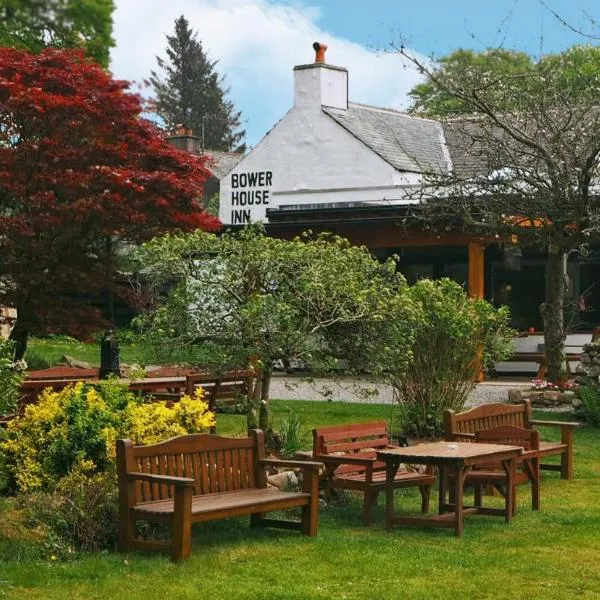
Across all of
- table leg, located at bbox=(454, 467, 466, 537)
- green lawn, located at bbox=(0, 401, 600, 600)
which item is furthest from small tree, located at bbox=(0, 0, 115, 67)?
table leg, located at bbox=(454, 467, 466, 537)

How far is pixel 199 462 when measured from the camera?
871 centimetres

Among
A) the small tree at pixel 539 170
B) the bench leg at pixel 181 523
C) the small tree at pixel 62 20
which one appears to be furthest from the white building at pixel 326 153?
the small tree at pixel 62 20

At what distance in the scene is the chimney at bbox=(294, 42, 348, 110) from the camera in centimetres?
3450

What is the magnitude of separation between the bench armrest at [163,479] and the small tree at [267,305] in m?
2.78

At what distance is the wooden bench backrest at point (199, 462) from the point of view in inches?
321

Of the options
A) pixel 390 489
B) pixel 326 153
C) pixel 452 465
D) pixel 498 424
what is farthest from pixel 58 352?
pixel 452 465

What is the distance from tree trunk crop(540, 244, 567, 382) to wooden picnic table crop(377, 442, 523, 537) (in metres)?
10.3

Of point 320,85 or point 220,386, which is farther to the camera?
point 320,85

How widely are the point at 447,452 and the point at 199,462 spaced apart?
2087 mm

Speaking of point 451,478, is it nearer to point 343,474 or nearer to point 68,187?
point 343,474

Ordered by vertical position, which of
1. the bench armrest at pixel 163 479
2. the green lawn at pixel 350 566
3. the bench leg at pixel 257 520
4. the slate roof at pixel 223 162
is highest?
the slate roof at pixel 223 162

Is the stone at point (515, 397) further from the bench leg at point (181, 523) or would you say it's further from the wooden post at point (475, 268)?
the bench leg at point (181, 523)

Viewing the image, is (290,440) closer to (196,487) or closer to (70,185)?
(196,487)

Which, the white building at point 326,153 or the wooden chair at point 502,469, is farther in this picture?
the white building at point 326,153
